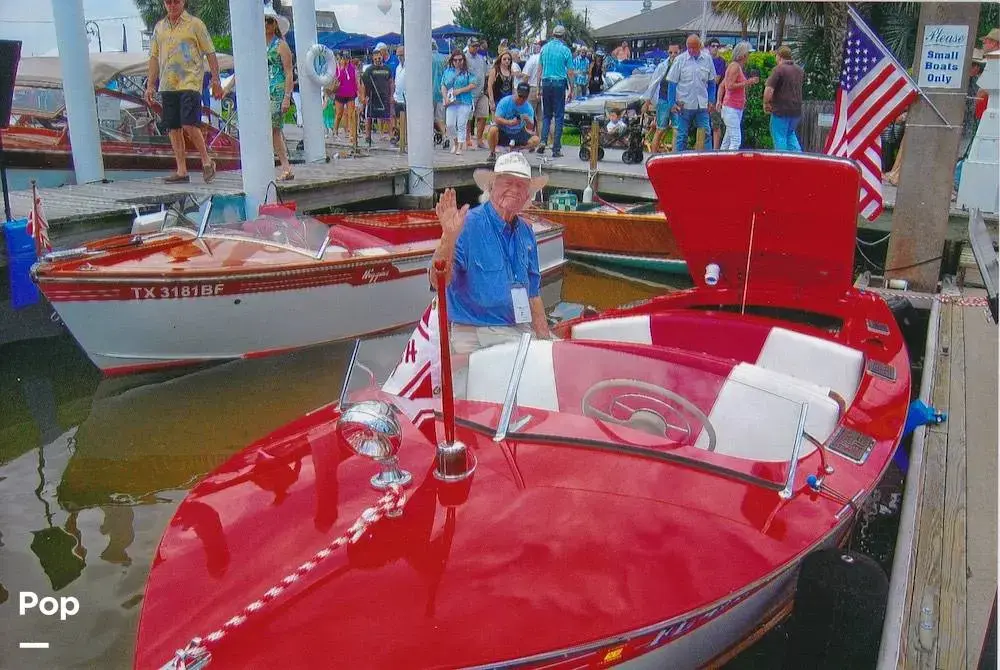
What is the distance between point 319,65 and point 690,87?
15.4 feet

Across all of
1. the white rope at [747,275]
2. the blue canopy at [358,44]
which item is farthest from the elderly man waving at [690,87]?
the blue canopy at [358,44]

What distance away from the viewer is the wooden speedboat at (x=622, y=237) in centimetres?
929

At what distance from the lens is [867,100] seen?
5.98 meters

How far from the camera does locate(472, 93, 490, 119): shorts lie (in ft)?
42.5

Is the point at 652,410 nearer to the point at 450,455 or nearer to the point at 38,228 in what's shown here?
the point at 450,455

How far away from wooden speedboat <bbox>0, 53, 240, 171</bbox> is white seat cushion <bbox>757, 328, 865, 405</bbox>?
27.3ft

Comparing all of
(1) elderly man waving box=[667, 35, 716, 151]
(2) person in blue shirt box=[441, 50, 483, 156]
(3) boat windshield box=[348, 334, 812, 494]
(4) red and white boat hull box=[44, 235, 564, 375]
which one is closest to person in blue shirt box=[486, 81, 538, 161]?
(2) person in blue shirt box=[441, 50, 483, 156]

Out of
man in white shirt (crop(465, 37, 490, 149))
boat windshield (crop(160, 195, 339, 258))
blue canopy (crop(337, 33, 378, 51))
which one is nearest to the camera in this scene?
boat windshield (crop(160, 195, 339, 258))

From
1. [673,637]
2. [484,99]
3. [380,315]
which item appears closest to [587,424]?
[673,637]

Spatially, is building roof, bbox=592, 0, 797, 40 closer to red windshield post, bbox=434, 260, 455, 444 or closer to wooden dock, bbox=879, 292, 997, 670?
wooden dock, bbox=879, 292, 997, 670

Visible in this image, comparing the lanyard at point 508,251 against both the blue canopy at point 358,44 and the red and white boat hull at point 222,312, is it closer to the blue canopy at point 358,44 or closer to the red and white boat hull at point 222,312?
the red and white boat hull at point 222,312

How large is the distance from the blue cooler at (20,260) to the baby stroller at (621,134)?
6798 mm

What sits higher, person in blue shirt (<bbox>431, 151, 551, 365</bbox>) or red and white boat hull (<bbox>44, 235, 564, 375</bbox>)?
person in blue shirt (<bbox>431, 151, 551, 365</bbox>)

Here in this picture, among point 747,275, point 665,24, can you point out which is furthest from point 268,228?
point 665,24
